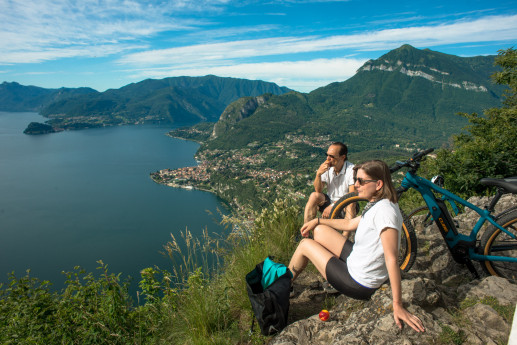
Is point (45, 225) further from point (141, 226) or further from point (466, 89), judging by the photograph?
point (466, 89)

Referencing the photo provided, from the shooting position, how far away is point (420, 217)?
3.76 meters

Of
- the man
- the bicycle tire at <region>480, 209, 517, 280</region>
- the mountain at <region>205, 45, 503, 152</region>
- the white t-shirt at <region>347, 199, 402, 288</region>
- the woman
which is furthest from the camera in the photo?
the mountain at <region>205, 45, 503, 152</region>

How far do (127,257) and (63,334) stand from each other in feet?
105

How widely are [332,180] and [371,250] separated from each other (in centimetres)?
192

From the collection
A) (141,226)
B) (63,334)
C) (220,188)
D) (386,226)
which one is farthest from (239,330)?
(220,188)

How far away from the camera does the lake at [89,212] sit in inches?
1207

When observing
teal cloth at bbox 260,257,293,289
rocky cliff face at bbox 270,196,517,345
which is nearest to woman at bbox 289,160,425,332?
rocky cliff face at bbox 270,196,517,345

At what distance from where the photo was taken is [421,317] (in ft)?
6.09

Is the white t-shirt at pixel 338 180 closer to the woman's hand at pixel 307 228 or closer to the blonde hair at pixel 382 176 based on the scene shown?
the woman's hand at pixel 307 228

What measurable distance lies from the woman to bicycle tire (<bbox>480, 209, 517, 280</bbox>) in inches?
49.4

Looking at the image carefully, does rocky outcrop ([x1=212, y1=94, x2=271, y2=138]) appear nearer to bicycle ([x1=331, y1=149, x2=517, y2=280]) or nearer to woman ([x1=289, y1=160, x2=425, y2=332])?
bicycle ([x1=331, y1=149, x2=517, y2=280])

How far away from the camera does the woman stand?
1.87 meters

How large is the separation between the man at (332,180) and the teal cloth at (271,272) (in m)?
1.42

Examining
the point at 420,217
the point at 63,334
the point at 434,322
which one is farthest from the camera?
the point at 420,217
